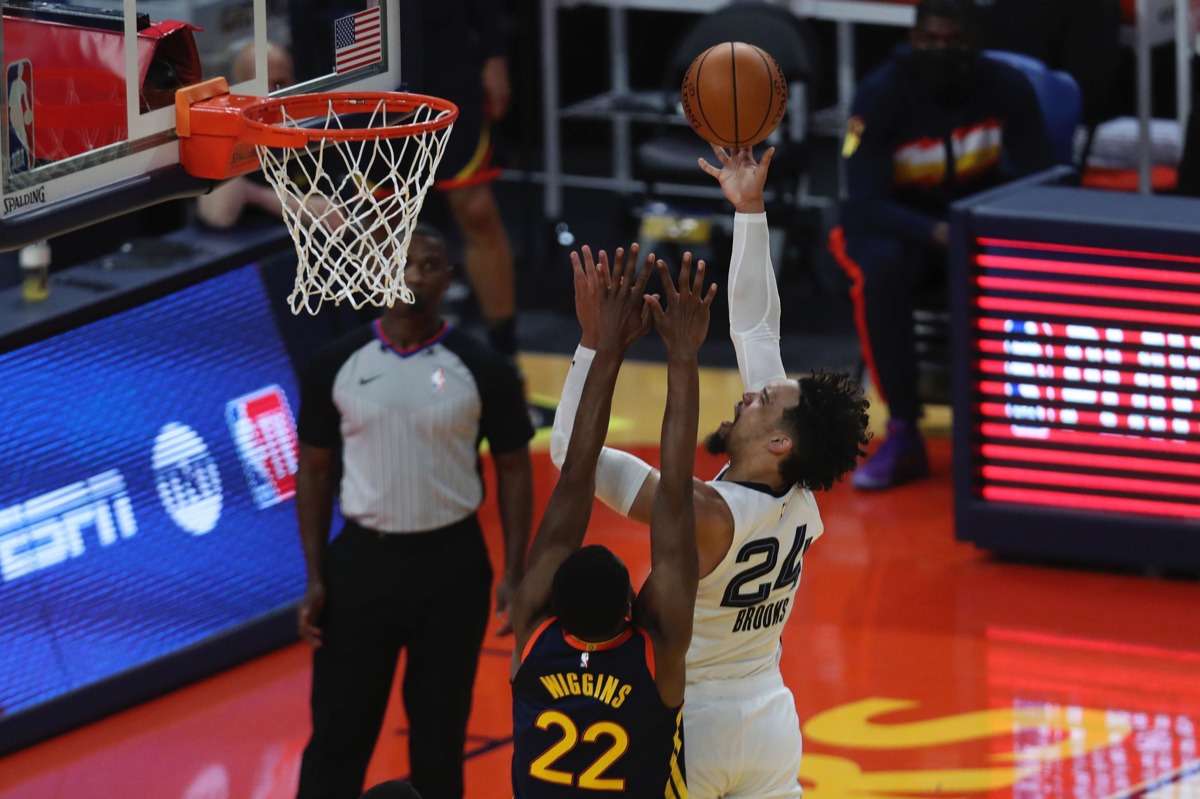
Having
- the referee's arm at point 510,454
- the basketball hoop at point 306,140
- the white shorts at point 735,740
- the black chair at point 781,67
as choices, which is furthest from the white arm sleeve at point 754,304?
the black chair at point 781,67

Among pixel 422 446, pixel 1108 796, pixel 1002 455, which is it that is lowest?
pixel 1108 796

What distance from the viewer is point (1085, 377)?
840cm

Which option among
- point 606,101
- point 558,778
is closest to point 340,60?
point 558,778

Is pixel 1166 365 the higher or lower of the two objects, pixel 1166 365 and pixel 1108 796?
the higher

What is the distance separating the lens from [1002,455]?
861 centimetres

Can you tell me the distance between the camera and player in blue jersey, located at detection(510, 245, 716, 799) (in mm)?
4391

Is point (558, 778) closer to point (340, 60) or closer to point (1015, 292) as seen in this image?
point (340, 60)

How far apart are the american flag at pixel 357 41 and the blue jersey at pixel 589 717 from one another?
209cm

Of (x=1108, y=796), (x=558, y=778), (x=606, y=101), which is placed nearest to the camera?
(x=558, y=778)

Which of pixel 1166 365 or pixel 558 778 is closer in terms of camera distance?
pixel 558 778

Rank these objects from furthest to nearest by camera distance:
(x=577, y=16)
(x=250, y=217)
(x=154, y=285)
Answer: (x=577, y=16), (x=250, y=217), (x=154, y=285)

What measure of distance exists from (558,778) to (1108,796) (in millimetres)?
2798

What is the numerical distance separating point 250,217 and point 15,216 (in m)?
3.63

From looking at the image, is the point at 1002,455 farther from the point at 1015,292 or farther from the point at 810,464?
the point at 810,464
